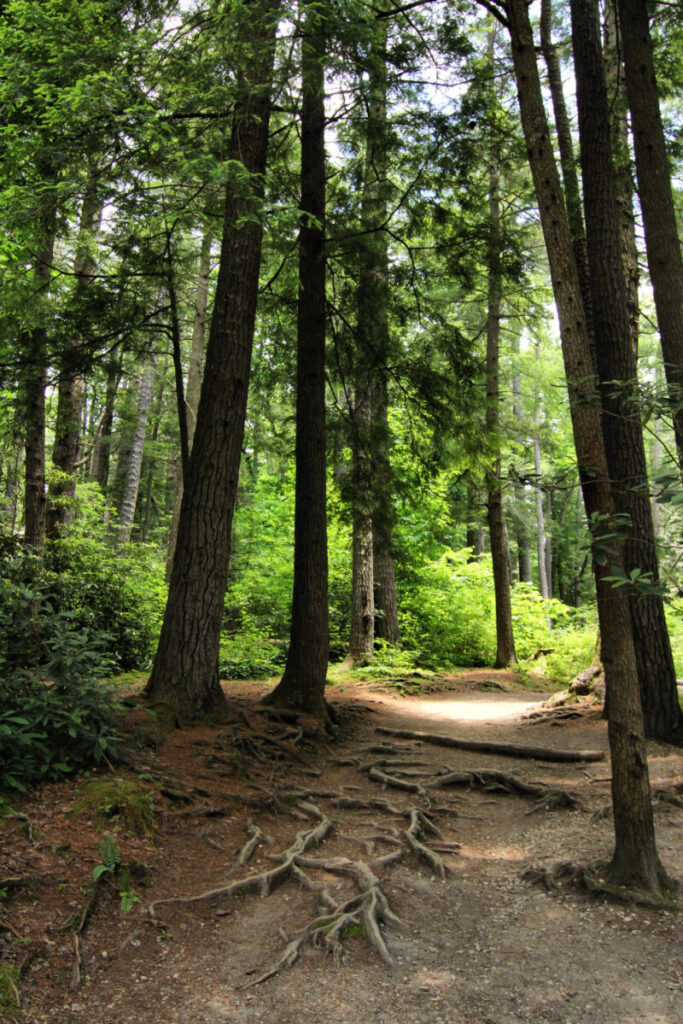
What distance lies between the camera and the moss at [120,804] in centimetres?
460

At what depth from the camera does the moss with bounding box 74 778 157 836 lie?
15.1ft

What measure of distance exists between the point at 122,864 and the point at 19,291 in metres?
5.93

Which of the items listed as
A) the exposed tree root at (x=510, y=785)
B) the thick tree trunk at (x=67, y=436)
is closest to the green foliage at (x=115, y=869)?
the exposed tree root at (x=510, y=785)

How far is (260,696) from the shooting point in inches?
352

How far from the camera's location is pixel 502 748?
7.99 metres

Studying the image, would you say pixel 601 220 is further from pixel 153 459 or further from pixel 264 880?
pixel 153 459

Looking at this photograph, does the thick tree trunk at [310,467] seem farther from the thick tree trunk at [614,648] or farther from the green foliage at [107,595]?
the thick tree trunk at [614,648]

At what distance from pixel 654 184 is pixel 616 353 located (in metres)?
1.90

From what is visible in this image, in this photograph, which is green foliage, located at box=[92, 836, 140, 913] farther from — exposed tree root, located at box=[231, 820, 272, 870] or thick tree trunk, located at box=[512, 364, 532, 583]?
thick tree trunk, located at box=[512, 364, 532, 583]

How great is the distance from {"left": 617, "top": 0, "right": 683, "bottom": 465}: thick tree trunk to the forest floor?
4.33m

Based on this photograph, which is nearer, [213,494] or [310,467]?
[213,494]

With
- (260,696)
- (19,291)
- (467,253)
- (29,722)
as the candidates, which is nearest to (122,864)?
(29,722)

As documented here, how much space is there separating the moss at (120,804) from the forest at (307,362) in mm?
28

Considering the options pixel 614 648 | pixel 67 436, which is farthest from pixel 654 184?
pixel 67 436
